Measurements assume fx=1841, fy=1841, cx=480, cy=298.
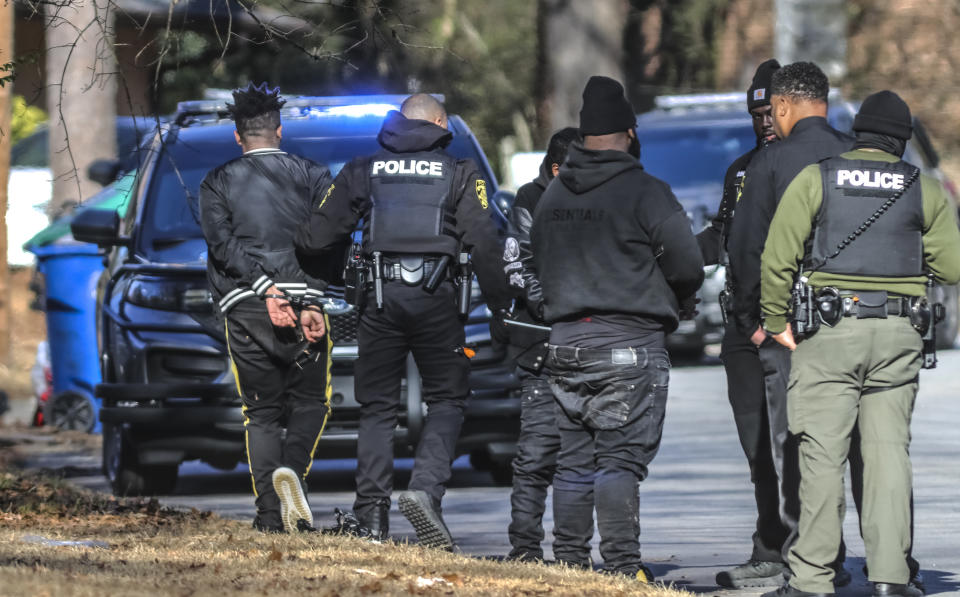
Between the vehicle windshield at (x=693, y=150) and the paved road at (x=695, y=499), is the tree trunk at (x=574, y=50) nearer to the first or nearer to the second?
the vehicle windshield at (x=693, y=150)

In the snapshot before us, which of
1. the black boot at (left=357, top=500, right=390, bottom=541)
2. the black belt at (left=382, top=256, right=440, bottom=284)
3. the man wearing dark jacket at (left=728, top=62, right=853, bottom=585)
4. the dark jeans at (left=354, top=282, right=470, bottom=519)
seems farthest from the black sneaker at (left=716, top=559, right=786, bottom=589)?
the black belt at (left=382, top=256, right=440, bottom=284)

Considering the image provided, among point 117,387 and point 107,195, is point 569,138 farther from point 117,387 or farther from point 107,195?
point 107,195

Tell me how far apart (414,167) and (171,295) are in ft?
8.14

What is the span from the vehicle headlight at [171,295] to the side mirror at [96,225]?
350 millimetres

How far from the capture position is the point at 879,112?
670cm

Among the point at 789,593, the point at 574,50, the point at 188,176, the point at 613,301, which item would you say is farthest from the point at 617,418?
the point at 574,50

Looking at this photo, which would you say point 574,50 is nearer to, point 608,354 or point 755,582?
point 755,582

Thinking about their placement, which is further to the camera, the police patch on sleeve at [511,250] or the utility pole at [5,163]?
the utility pole at [5,163]

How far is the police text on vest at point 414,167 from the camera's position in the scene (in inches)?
315

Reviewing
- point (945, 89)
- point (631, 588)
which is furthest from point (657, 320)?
point (945, 89)

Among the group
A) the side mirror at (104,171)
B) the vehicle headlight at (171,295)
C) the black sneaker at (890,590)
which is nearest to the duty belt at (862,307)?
the black sneaker at (890,590)

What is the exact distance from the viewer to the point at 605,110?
22.6 ft

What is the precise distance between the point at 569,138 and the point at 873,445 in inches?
80.9

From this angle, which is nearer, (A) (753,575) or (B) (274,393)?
(A) (753,575)
